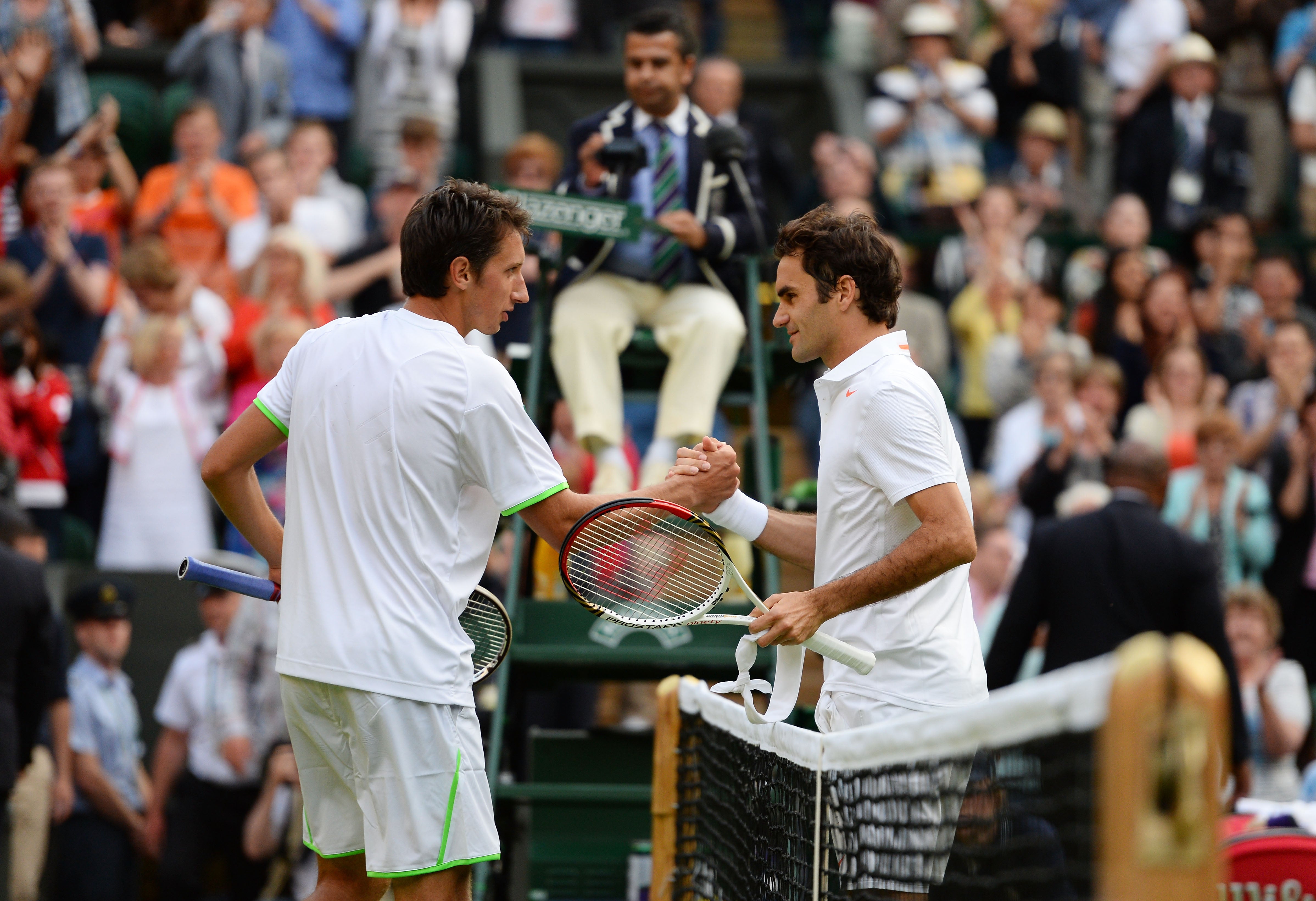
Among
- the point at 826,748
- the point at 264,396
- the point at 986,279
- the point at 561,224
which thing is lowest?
Result: the point at 826,748

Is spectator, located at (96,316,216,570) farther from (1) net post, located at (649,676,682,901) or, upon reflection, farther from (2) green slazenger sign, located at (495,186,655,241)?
(1) net post, located at (649,676,682,901)

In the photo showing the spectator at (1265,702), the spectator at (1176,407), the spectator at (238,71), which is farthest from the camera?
the spectator at (238,71)

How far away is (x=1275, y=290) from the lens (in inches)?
449

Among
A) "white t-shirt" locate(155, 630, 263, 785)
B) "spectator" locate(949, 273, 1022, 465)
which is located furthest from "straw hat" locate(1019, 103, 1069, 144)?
"white t-shirt" locate(155, 630, 263, 785)

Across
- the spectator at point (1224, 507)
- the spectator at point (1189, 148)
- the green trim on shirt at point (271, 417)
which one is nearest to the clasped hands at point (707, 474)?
the green trim on shirt at point (271, 417)

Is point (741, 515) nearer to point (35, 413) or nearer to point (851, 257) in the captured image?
point (851, 257)

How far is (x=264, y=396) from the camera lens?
391cm

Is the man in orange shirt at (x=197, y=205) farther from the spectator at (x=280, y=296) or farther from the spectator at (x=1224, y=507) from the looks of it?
the spectator at (x=1224, y=507)

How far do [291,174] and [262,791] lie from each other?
437 centimetres

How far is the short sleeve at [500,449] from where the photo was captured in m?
3.70

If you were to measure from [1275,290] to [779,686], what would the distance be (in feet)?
28.0

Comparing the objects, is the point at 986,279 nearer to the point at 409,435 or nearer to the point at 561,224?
the point at 561,224

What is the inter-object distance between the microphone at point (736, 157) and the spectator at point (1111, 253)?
500 centimetres

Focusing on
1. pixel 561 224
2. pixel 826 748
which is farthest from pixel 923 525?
pixel 561 224
